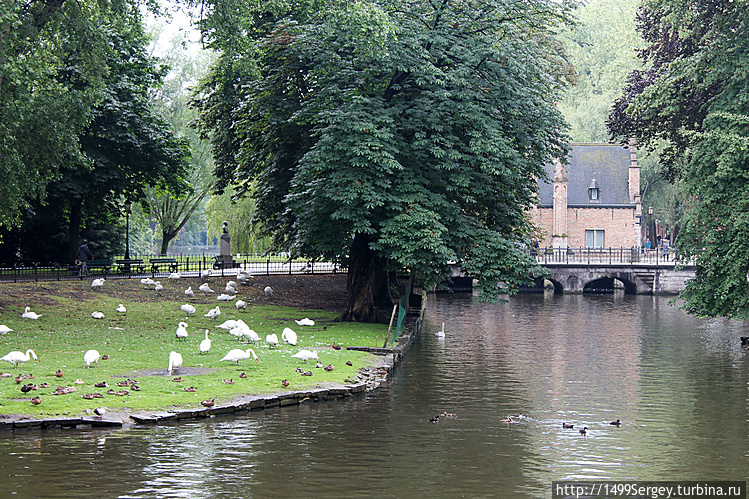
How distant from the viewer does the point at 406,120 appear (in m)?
30.8

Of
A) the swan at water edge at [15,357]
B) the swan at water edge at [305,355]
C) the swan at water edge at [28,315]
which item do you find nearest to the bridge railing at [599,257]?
the swan at water edge at [28,315]

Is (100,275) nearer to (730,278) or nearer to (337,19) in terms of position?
(337,19)

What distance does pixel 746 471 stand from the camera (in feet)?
47.8

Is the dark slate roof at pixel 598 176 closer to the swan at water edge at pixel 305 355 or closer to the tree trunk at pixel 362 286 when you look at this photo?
the tree trunk at pixel 362 286

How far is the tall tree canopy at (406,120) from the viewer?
95.2ft

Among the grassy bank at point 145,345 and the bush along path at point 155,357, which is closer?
the bush along path at point 155,357

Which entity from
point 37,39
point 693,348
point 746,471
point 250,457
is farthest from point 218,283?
point 746,471

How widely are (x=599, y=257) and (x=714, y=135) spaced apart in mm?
43556

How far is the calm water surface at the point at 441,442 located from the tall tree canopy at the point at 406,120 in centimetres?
533

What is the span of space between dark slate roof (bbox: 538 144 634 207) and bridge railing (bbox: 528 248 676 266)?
27.8 feet

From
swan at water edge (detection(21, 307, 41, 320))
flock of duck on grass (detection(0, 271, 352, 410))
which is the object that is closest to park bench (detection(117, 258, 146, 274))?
flock of duck on grass (detection(0, 271, 352, 410))

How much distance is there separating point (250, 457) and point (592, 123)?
82140 millimetres

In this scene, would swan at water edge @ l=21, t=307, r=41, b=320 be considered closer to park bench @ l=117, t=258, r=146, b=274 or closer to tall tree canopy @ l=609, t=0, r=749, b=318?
park bench @ l=117, t=258, r=146, b=274

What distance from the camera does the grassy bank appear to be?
716 inches
